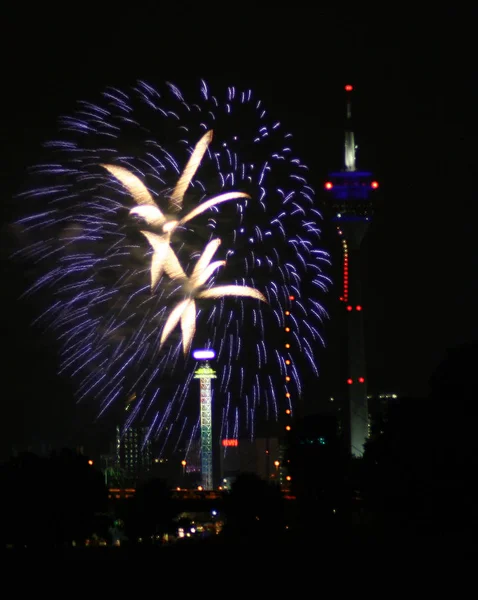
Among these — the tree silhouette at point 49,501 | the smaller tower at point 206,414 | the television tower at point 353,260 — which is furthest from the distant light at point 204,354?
the tree silhouette at point 49,501

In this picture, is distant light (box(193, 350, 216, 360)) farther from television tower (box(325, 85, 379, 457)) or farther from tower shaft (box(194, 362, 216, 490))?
television tower (box(325, 85, 379, 457))

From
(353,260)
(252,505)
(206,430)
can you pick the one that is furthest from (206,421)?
(252,505)

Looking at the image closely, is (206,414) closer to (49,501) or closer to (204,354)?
(204,354)

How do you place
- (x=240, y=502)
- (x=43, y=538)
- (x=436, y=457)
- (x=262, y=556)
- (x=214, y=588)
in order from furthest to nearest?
(x=240, y=502), (x=43, y=538), (x=436, y=457), (x=262, y=556), (x=214, y=588)

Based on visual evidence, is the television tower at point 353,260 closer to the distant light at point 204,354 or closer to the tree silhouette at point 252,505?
the distant light at point 204,354

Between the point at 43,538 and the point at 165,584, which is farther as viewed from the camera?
the point at 43,538

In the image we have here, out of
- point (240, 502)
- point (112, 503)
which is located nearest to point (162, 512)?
point (240, 502)

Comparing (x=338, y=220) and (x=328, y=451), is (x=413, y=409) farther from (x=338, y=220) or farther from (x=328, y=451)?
(x=338, y=220)
